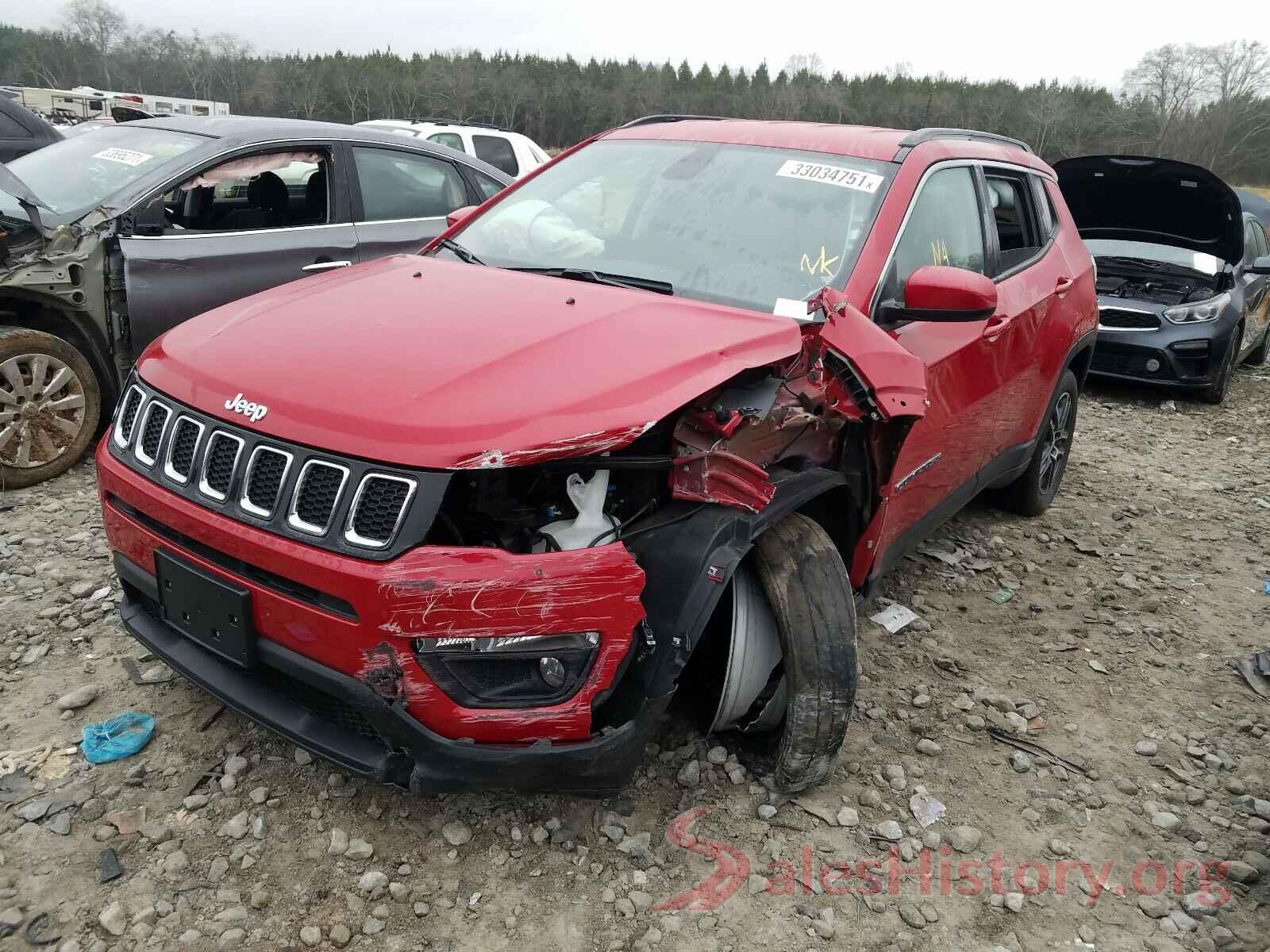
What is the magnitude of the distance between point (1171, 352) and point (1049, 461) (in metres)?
3.95

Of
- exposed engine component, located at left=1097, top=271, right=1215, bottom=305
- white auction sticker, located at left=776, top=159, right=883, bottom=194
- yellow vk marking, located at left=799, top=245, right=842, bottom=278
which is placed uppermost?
white auction sticker, located at left=776, top=159, right=883, bottom=194

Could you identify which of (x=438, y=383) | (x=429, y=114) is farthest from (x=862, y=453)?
(x=429, y=114)

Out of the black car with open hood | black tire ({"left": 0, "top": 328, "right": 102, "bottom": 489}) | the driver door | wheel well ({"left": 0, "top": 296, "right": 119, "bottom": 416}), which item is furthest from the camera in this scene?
the black car with open hood

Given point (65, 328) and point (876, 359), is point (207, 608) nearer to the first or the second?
point (876, 359)

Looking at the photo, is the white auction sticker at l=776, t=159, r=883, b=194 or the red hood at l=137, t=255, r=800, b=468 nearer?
the red hood at l=137, t=255, r=800, b=468

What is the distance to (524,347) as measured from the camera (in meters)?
2.32

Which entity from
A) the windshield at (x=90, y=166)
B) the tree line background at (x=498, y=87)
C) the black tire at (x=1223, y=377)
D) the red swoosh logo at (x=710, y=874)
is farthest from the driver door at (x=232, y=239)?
the tree line background at (x=498, y=87)

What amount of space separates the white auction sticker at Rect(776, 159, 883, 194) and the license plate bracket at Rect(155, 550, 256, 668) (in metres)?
2.20

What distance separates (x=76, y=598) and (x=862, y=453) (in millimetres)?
2831

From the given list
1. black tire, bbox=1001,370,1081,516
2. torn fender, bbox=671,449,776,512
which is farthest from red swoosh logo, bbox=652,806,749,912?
black tire, bbox=1001,370,1081,516

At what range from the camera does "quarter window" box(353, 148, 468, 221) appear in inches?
214

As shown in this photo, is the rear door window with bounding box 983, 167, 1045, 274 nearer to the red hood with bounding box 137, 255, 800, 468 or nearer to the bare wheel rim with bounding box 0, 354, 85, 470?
the red hood with bounding box 137, 255, 800, 468

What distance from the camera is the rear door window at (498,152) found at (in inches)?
419

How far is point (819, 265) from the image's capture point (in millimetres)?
2957
